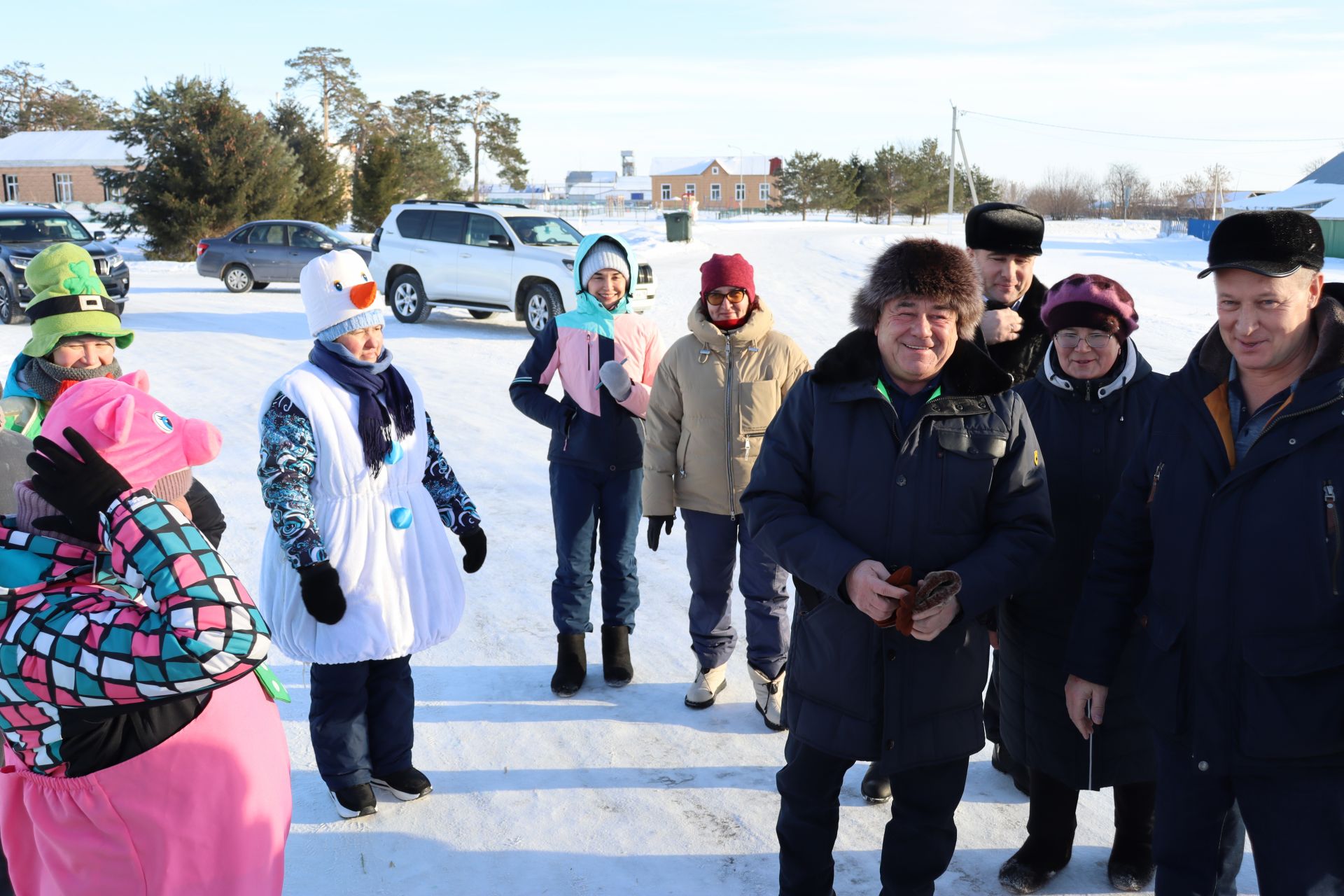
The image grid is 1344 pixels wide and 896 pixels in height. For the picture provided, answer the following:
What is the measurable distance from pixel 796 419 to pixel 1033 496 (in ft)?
2.20

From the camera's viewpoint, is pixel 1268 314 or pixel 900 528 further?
pixel 900 528

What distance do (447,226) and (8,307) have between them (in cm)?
635

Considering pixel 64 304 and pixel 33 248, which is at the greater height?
pixel 33 248

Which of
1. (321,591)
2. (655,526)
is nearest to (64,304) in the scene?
(321,591)

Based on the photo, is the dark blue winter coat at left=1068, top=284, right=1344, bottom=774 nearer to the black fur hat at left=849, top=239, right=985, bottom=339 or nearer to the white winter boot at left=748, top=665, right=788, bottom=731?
the black fur hat at left=849, top=239, right=985, bottom=339

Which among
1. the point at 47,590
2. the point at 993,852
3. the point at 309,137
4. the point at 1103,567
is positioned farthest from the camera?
the point at 309,137

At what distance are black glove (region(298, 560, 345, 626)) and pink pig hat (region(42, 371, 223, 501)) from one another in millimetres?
1109

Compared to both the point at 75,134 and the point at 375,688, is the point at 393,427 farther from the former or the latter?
the point at 75,134

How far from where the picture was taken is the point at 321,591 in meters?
3.29

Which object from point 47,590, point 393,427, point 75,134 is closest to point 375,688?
point 393,427

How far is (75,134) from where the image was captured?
63.3 m

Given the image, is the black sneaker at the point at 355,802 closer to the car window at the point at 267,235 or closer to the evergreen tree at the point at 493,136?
the car window at the point at 267,235

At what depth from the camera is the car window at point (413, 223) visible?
1574 centimetres

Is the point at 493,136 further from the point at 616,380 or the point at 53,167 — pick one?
the point at 616,380
